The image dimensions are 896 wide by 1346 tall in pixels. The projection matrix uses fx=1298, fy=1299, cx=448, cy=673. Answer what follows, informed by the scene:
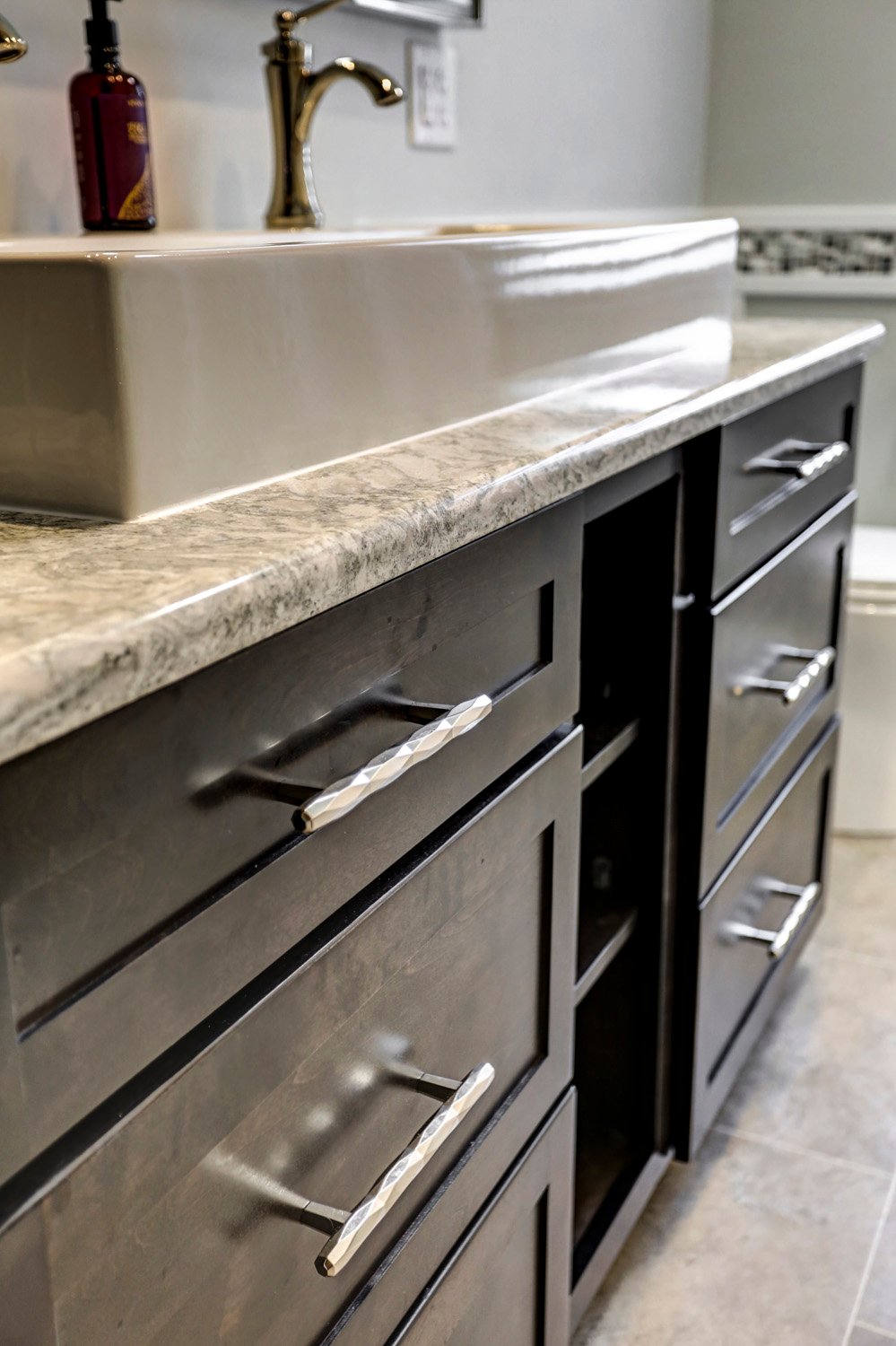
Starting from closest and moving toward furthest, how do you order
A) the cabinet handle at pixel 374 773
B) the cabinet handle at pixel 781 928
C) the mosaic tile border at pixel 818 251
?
the cabinet handle at pixel 374 773
the cabinet handle at pixel 781 928
the mosaic tile border at pixel 818 251

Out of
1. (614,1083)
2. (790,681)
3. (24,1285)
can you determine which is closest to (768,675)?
(790,681)

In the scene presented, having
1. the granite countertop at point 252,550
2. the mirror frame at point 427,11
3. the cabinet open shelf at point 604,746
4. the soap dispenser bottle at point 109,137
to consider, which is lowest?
the cabinet open shelf at point 604,746

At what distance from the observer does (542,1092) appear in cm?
93

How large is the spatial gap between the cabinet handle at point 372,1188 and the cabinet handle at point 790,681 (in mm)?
604

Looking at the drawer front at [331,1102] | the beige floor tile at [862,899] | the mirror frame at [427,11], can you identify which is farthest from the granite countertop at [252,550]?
the beige floor tile at [862,899]

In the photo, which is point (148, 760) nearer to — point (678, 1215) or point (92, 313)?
point (92, 313)

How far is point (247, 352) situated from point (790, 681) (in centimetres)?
92

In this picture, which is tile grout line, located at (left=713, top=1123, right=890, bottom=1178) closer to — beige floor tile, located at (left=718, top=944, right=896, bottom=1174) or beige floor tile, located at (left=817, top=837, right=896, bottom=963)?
beige floor tile, located at (left=718, top=944, right=896, bottom=1174)

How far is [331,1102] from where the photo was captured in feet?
2.15

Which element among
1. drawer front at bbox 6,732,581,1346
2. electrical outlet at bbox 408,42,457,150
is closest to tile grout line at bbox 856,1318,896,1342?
drawer front at bbox 6,732,581,1346

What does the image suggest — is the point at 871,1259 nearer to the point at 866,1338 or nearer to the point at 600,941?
the point at 866,1338

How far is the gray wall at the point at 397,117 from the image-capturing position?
105cm

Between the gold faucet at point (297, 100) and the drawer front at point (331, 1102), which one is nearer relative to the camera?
the drawer front at point (331, 1102)

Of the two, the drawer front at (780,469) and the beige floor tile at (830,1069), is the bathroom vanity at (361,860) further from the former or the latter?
the beige floor tile at (830,1069)
